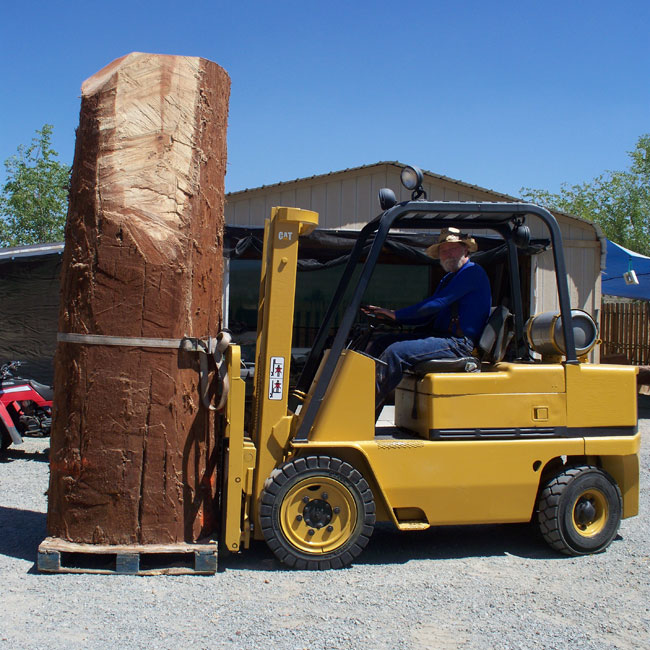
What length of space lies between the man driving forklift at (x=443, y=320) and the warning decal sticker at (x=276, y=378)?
681 mm

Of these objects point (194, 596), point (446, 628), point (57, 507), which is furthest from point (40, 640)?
point (446, 628)

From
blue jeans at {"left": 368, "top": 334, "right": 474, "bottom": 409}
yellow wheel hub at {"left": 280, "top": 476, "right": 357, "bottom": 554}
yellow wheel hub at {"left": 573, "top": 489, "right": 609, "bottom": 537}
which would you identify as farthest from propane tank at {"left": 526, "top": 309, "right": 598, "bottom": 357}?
yellow wheel hub at {"left": 280, "top": 476, "right": 357, "bottom": 554}

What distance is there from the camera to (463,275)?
17.2 feet

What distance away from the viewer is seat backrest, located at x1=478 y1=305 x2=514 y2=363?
5250 mm

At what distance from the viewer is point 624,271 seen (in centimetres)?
1730

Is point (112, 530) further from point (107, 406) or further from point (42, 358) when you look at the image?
point (42, 358)

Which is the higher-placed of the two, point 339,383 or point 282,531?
point 339,383

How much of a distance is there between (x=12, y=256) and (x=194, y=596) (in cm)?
817

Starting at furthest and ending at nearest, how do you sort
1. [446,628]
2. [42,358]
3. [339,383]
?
[42,358]
[339,383]
[446,628]

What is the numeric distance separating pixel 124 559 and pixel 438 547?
2.35 meters

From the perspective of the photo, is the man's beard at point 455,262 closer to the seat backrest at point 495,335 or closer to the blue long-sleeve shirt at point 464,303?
the blue long-sleeve shirt at point 464,303

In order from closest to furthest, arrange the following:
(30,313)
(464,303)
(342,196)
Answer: (464,303)
(30,313)
(342,196)

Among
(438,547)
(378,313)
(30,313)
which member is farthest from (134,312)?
(30,313)

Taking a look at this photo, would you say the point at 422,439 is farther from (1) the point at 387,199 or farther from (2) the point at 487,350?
(1) the point at 387,199
